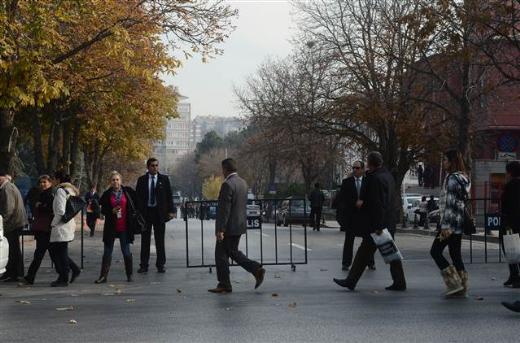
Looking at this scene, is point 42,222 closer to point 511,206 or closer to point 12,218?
point 12,218

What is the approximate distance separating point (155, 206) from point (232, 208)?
3.89m

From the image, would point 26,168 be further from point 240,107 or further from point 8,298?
point 8,298

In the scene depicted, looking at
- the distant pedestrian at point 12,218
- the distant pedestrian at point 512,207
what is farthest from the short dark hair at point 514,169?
the distant pedestrian at point 12,218

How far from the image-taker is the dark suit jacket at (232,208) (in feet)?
41.7

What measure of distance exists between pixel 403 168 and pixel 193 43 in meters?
27.7

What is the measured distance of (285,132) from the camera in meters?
48.4

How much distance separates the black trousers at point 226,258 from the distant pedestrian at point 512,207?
139 inches

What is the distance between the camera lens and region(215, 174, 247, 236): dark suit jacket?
12.7m

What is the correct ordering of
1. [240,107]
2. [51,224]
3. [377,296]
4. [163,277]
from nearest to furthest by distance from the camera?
[377,296] < [51,224] < [163,277] < [240,107]

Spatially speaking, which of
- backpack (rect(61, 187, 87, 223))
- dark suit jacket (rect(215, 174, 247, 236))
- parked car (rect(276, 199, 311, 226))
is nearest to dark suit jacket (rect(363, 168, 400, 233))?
dark suit jacket (rect(215, 174, 247, 236))

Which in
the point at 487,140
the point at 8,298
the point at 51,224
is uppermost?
the point at 487,140

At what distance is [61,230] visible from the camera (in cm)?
1395

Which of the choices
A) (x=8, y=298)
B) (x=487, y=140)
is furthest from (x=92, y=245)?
(x=487, y=140)

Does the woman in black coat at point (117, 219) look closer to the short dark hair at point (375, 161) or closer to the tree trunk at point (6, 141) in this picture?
the short dark hair at point (375, 161)
